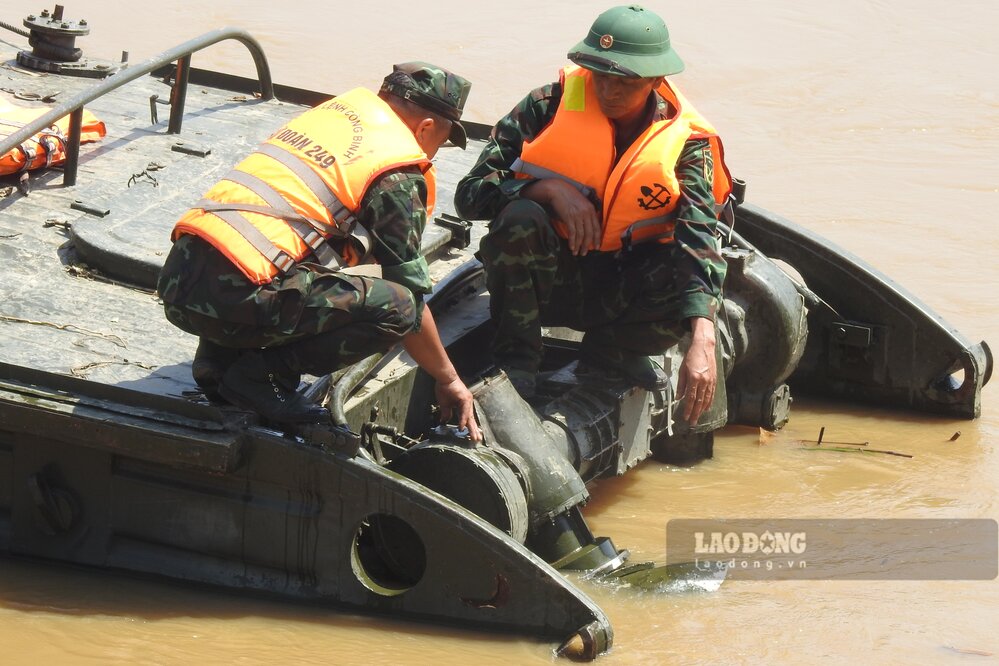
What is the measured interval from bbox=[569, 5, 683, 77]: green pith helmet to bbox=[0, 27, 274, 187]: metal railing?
1.87 metres

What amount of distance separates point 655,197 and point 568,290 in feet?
1.60

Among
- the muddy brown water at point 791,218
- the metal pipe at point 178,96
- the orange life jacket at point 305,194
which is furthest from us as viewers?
the metal pipe at point 178,96

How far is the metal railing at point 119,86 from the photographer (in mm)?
5375

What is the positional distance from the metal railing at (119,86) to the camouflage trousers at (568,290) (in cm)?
164

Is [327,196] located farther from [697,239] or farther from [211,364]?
[697,239]

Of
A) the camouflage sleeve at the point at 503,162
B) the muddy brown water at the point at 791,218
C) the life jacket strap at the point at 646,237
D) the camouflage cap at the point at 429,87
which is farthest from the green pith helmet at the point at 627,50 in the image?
the muddy brown water at the point at 791,218

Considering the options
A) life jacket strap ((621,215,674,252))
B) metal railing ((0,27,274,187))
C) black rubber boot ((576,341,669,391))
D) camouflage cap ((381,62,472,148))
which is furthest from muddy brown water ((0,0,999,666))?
metal railing ((0,27,274,187))

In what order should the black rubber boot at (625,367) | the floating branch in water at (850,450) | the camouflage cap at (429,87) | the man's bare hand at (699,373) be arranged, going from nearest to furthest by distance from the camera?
the camouflage cap at (429,87)
the man's bare hand at (699,373)
the black rubber boot at (625,367)
the floating branch in water at (850,450)

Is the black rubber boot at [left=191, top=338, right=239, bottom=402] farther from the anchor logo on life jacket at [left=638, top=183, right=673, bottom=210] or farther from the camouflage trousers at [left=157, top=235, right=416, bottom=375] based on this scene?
the anchor logo on life jacket at [left=638, top=183, right=673, bottom=210]

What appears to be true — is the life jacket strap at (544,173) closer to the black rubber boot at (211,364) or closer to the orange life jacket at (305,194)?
the orange life jacket at (305,194)

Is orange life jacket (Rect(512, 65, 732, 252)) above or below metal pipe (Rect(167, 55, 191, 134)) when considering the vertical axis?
above

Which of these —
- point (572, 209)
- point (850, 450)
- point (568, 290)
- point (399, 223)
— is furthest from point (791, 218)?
point (399, 223)

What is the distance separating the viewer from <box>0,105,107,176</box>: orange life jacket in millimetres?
5883

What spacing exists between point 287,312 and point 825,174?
7402 mm
